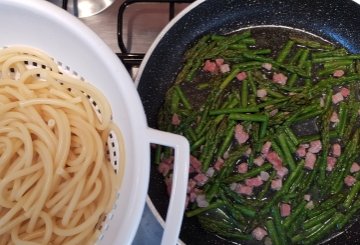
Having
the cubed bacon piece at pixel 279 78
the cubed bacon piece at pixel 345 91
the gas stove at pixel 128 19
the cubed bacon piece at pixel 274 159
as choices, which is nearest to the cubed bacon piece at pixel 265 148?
the cubed bacon piece at pixel 274 159

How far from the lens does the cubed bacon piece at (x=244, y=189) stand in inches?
63.6

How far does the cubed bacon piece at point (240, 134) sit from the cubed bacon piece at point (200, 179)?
170 mm

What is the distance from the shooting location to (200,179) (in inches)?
62.9

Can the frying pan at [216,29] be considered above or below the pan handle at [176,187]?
above

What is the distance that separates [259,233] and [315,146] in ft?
1.12

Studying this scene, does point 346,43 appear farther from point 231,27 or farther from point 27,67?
point 27,67

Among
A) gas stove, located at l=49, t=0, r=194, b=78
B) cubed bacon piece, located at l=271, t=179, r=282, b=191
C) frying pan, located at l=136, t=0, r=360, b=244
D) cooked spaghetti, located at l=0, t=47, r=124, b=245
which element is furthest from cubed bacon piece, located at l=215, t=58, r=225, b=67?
cooked spaghetti, located at l=0, t=47, r=124, b=245

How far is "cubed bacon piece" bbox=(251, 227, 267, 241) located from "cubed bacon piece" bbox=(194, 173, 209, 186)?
220 mm

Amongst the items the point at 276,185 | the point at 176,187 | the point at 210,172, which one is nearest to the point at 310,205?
the point at 276,185

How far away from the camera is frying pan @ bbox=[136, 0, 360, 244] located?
5.22ft

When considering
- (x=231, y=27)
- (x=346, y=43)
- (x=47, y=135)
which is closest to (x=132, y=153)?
(x=47, y=135)

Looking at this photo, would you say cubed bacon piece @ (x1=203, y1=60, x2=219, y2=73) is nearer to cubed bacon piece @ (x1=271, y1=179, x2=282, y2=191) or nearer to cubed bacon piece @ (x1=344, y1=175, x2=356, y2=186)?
cubed bacon piece @ (x1=271, y1=179, x2=282, y2=191)

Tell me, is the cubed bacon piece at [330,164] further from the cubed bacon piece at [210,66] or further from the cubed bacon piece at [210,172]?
the cubed bacon piece at [210,66]

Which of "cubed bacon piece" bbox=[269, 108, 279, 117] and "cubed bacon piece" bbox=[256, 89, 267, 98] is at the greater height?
"cubed bacon piece" bbox=[256, 89, 267, 98]
